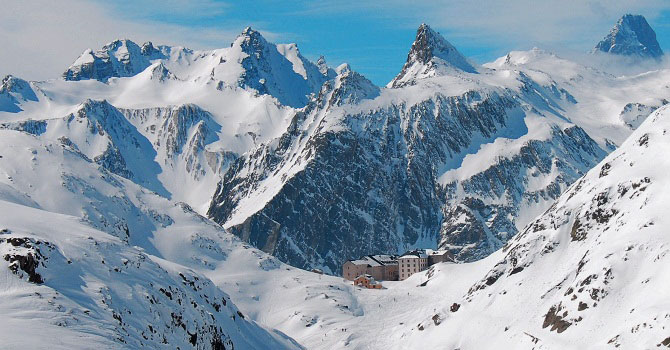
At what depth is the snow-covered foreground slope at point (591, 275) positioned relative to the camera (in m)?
93.8

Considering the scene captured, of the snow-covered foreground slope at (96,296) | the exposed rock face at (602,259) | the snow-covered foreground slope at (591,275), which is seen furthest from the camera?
the exposed rock face at (602,259)

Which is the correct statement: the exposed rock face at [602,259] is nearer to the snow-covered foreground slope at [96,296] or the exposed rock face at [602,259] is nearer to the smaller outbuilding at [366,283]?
the snow-covered foreground slope at [96,296]

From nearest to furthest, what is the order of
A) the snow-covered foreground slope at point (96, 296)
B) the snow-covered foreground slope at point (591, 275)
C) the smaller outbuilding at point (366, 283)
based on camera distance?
the snow-covered foreground slope at point (96, 296) < the snow-covered foreground slope at point (591, 275) < the smaller outbuilding at point (366, 283)

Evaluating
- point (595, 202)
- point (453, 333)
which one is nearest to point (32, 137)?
point (453, 333)

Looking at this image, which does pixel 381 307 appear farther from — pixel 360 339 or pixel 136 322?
pixel 136 322

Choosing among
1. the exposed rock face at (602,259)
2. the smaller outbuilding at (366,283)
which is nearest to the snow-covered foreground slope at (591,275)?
the exposed rock face at (602,259)

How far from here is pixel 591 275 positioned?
338 feet

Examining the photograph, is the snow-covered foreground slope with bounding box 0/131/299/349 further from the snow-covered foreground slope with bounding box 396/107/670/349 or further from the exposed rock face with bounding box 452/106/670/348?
the exposed rock face with bounding box 452/106/670/348

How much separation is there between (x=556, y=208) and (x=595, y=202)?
11724mm

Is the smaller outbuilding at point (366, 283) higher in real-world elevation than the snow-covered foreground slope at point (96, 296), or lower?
higher

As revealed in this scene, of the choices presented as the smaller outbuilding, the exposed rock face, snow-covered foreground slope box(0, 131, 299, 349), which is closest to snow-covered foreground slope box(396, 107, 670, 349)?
the exposed rock face

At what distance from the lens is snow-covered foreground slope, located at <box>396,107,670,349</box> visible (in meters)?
93.8

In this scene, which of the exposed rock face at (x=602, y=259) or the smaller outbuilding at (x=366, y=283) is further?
the smaller outbuilding at (x=366, y=283)

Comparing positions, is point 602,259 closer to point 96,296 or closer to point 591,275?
point 591,275
